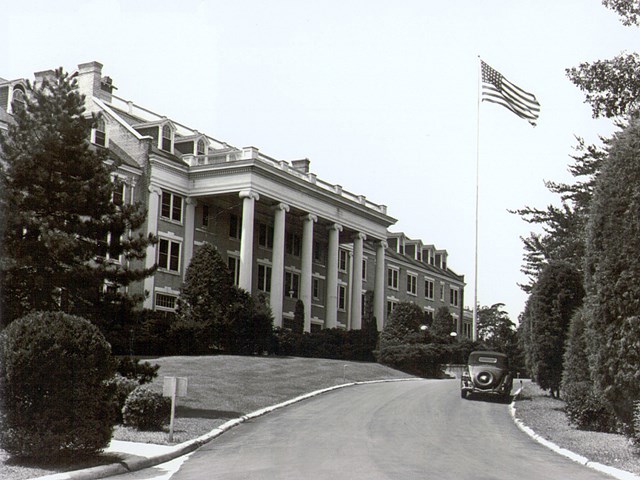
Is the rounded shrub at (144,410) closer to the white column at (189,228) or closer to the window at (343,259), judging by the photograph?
the white column at (189,228)

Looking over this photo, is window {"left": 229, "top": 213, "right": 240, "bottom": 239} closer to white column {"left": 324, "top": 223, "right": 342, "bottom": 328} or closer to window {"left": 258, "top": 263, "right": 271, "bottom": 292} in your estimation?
window {"left": 258, "top": 263, "right": 271, "bottom": 292}

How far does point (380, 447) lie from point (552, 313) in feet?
42.9

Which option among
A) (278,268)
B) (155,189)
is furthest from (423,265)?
(155,189)

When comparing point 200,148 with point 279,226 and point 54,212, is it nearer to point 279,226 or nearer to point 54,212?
point 279,226

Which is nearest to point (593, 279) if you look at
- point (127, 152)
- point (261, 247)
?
point (127, 152)

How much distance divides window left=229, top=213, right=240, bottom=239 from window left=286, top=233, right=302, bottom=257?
6.44 meters

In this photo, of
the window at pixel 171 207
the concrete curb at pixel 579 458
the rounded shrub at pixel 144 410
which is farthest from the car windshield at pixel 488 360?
the window at pixel 171 207

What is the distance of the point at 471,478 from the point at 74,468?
6.06m

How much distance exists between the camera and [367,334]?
180 feet

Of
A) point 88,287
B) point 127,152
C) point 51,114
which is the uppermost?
point 127,152

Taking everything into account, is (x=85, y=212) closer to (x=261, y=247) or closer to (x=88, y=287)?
(x=88, y=287)

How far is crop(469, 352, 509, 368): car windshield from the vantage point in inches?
1194

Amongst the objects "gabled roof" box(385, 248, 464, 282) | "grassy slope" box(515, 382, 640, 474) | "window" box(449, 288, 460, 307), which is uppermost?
"gabled roof" box(385, 248, 464, 282)

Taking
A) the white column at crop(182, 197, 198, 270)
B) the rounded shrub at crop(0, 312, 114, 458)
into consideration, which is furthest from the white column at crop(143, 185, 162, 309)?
the rounded shrub at crop(0, 312, 114, 458)
